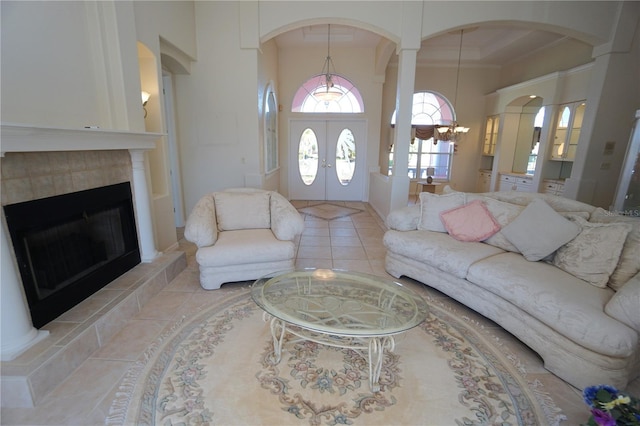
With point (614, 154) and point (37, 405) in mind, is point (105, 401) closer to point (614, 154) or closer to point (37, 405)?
point (37, 405)

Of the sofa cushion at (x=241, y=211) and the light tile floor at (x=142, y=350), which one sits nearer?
the light tile floor at (x=142, y=350)

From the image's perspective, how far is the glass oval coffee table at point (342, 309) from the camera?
1.75 m

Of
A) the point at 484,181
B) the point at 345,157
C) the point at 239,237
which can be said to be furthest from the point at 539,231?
the point at 484,181

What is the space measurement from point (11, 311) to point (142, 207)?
Answer: 145cm

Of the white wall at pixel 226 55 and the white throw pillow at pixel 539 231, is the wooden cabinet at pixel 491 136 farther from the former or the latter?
the white throw pillow at pixel 539 231

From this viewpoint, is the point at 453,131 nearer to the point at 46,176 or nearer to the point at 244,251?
the point at 244,251

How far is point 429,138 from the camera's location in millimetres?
7871

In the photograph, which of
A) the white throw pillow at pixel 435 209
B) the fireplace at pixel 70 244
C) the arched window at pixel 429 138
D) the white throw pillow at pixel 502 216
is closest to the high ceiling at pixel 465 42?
the arched window at pixel 429 138

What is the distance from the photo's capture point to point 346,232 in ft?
16.0

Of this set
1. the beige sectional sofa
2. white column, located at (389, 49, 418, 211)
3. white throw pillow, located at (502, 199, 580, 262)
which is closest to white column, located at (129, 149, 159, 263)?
the beige sectional sofa

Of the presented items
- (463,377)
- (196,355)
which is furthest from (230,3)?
(463,377)

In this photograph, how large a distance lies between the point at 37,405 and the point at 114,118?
2.24 metres

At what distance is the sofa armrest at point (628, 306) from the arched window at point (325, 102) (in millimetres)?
6001

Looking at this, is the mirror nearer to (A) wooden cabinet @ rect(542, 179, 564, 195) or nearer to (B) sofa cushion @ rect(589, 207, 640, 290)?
(A) wooden cabinet @ rect(542, 179, 564, 195)
